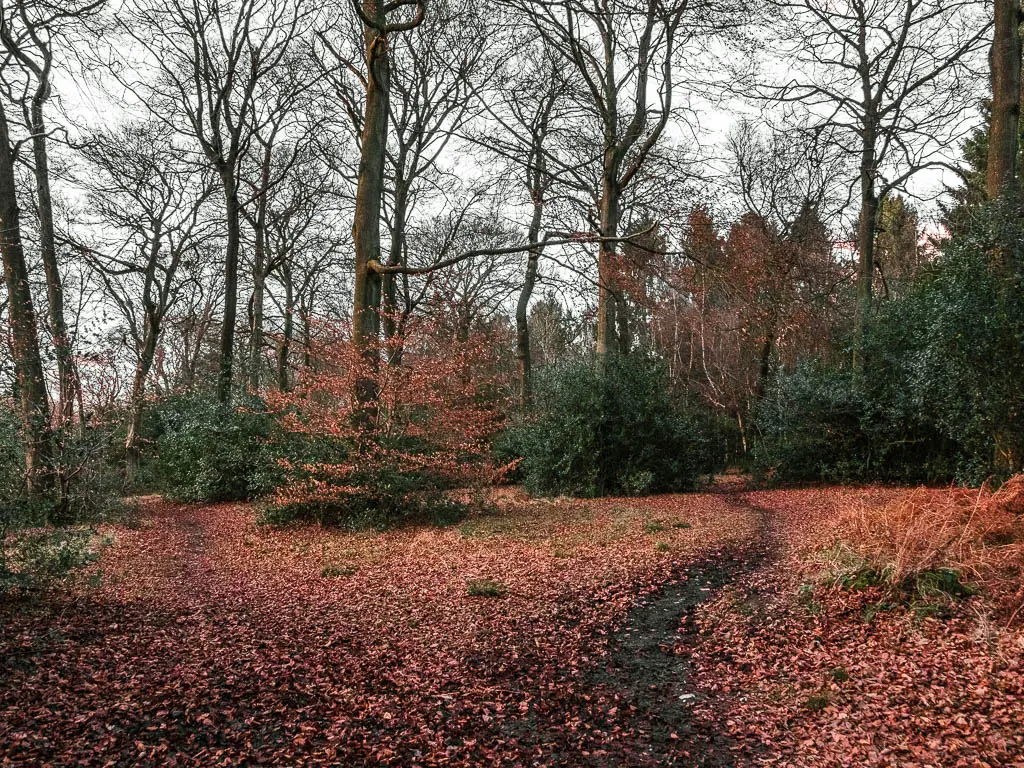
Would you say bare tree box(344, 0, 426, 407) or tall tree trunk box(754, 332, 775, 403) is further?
tall tree trunk box(754, 332, 775, 403)

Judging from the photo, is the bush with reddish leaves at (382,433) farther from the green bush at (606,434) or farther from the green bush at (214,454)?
the green bush at (606,434)

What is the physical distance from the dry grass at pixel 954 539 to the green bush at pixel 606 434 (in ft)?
23.0

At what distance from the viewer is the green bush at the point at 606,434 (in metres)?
13.6

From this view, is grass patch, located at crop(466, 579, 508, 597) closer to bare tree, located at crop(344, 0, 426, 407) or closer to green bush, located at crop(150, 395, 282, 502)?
bare tree, located at crop(344, 0, 426, 407)

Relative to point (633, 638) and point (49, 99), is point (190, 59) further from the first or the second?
point (633, 638)

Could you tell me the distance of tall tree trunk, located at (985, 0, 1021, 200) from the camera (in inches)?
368

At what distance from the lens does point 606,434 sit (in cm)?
1377

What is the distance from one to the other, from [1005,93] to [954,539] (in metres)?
7.35

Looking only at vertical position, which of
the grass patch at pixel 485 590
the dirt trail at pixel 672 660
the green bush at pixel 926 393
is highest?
the green bush at pixel 926 393

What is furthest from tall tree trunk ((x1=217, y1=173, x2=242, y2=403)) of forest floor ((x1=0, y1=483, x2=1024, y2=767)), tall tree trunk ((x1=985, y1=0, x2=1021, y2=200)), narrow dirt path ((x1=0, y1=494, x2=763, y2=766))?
tall tree trunk ((x1=985, y1=0, x2=1021, y2=200))

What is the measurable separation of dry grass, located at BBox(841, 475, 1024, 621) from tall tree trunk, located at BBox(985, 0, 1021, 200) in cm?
504

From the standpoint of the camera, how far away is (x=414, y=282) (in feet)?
65.7

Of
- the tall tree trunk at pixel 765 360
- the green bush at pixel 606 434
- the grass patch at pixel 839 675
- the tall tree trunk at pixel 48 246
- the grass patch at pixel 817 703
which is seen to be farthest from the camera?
the tall tree trunk at pixel 765 360

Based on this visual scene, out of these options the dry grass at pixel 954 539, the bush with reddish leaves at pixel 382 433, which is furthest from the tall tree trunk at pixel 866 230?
the bush with reddish leaves at pixel 382 433
